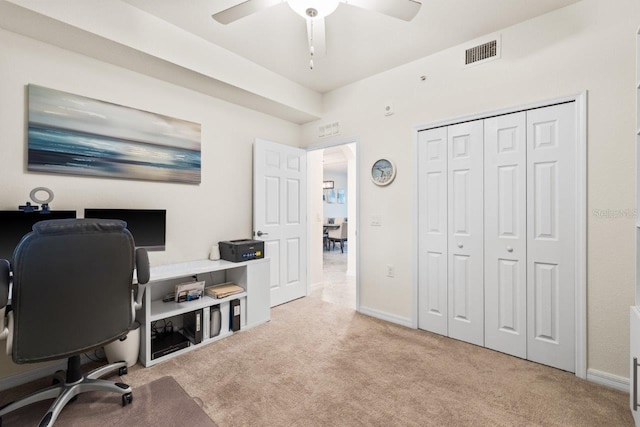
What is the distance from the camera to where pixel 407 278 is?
311 centimetres

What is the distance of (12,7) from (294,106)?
7.60 ft

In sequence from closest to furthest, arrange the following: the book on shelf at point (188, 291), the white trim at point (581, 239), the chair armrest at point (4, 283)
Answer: the chair armrest at point (4, 283), the white trim at point (581, 239), the book on shelf at point (188, 291)

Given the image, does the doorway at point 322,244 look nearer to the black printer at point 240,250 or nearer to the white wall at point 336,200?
the black printer at point 240,250

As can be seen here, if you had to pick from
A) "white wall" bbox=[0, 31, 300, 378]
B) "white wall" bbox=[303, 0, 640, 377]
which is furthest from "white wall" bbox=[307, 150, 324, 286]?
"white wall" bbox=[303, 0, 640, 377]

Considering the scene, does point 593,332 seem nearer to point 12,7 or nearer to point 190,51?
point 190,51

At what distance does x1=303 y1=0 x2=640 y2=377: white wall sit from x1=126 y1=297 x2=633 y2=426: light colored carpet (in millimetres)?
480

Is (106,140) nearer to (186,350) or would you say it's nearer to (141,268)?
(141,268)

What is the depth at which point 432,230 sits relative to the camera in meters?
2.93

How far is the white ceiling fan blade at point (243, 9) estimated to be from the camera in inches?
68.8

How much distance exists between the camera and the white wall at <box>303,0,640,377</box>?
2.02 metres

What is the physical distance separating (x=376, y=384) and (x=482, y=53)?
2.83 meters

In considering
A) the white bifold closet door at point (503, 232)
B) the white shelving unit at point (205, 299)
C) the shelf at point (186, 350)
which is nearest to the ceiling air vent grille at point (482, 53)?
the white bifold closet door at point (503, 232)

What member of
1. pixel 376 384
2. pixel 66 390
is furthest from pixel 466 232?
pixel 66 390

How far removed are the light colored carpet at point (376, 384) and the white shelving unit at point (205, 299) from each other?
0.15m
